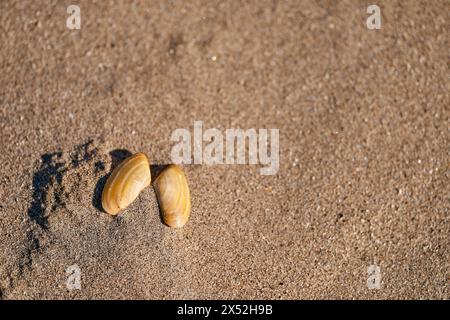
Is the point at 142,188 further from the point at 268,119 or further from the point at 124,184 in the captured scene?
the point at 268,119

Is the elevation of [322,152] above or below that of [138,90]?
below

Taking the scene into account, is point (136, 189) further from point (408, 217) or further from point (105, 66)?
point (408, 217)

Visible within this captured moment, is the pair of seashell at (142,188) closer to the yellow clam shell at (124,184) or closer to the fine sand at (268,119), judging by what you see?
the yellow clam shell at (124,184)

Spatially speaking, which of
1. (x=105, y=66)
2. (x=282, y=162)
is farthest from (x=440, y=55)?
(x=105, y=66)

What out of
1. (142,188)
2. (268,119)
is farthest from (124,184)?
(268,119)

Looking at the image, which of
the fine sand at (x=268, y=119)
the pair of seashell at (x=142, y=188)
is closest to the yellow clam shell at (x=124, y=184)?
the pair of seashell at (x=142, y=188)

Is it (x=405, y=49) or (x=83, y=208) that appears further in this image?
(x=405, y=49)

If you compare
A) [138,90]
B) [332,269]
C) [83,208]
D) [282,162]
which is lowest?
[332,269]
